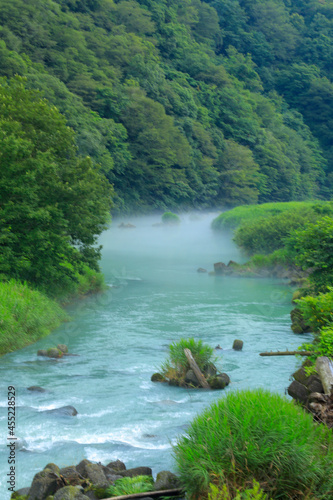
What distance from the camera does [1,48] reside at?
59.6 meters

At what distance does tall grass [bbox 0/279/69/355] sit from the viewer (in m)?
17.8

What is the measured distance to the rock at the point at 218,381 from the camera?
1392 centimetres

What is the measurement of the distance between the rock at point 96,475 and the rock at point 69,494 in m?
0.36

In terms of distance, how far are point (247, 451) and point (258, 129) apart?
9339cm

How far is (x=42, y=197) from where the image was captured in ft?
75.5

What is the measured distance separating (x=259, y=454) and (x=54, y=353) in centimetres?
1059

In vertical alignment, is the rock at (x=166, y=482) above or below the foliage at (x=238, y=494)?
below

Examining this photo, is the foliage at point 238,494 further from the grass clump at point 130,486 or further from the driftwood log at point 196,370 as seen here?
the driftwood log at point 196,370

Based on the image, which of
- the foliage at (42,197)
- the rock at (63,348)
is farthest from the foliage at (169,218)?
the rock at (63,348)

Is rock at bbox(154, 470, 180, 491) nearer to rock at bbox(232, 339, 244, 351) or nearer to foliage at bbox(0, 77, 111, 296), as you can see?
rock at bbox(232, 339, 244, 351)

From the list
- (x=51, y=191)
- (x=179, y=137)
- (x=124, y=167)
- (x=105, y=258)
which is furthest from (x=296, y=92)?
(x=51, y=191)

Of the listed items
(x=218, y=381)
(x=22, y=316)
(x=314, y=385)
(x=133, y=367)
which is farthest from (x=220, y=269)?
(x=314, y=385)

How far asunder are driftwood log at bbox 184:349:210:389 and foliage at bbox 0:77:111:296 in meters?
9.16

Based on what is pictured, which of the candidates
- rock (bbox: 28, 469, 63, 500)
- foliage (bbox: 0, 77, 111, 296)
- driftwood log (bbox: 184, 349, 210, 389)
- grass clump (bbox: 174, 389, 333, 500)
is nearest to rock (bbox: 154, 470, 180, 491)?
grass clump (bbox: 174, 389, 333, 500)
